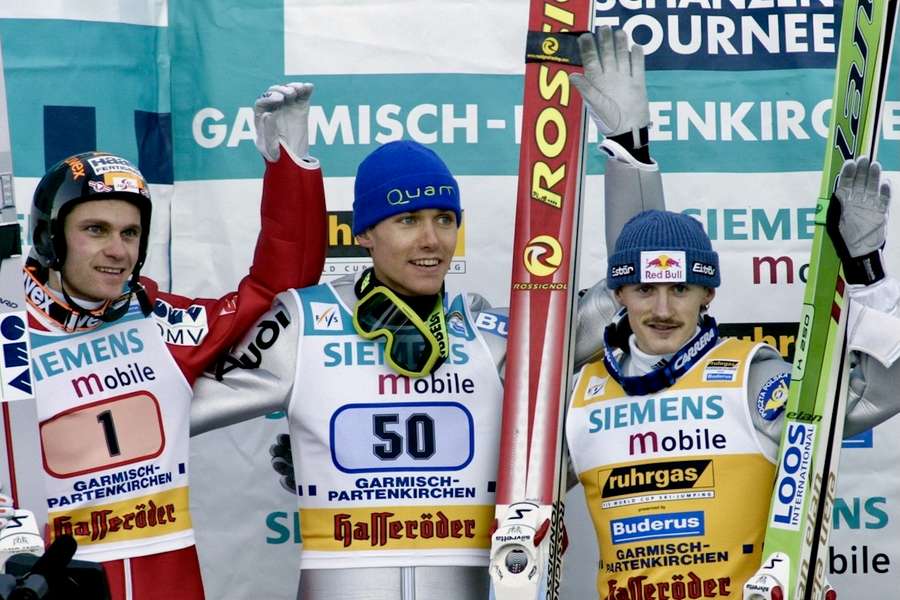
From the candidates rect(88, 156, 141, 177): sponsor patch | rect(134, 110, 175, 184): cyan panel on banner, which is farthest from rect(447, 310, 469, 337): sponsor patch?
rect(134, 110, 175, 184): cyan panel on banner

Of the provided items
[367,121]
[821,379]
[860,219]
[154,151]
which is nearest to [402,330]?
A: [821,379]

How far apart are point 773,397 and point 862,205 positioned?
1.69 ft

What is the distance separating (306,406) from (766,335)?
5.92ft

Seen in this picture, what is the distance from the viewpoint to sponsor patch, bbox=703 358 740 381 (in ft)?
12.6

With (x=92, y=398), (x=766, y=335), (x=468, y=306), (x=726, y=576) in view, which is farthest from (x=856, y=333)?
(x=92, y=398)

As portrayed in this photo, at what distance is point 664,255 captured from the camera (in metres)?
3.82

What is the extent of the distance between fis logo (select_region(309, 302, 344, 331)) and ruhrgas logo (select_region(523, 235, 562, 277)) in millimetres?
536

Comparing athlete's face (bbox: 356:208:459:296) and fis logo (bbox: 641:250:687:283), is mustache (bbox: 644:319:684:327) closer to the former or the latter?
fis logo (bbox: 641:250:687:283)

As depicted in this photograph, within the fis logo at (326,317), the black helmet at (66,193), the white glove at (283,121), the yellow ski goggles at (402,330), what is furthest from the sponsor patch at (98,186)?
the yellow ski goggles at (402,330)

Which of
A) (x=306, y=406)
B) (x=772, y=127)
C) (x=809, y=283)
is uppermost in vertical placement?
(x=772, y=127)

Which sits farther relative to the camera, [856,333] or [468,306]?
[468,306]

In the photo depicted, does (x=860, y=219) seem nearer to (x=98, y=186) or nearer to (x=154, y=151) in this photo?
(x=98, y=186)

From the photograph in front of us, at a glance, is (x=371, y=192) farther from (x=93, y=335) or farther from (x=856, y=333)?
(x=856, y=333)

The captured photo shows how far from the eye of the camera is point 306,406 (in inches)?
157
